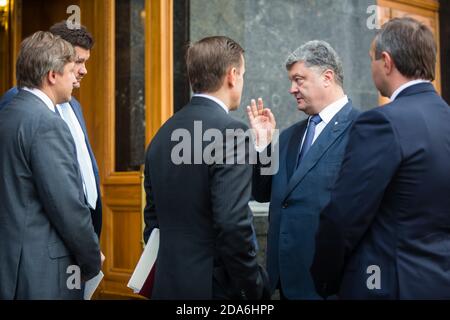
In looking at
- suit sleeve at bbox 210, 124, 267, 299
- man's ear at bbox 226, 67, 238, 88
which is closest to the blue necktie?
man's ear at bbox 226, 67, 238, 88

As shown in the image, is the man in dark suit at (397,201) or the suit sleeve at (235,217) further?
the suit sleeve at (235,217)

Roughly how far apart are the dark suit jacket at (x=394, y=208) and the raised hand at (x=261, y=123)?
1.00m

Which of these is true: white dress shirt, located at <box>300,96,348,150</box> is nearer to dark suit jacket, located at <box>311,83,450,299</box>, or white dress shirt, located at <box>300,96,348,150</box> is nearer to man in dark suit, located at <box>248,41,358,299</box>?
man in dark suit, located at <box>248,41,358,299</box>

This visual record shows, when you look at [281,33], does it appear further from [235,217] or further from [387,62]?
[235,217]

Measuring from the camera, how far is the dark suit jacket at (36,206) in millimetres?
2578

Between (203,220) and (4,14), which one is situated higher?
(4,14)

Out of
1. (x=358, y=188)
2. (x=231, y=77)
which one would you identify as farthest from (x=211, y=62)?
(x=358, y=188)

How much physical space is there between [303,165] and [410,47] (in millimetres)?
900

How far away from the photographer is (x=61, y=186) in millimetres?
2582

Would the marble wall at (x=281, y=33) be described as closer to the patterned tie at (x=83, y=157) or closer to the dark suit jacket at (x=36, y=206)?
the patterned tie at (x=83, y=157)

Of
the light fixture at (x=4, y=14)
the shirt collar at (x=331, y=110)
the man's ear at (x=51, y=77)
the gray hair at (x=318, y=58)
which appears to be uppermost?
the light fixture at (x=4, y=14)

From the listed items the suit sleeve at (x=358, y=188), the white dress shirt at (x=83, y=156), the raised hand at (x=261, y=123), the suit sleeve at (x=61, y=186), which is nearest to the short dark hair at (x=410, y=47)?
the suit sleeve at (x=358, y=188)

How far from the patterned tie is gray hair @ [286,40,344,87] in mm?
1128

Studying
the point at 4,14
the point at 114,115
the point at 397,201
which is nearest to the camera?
the point at 397,201
